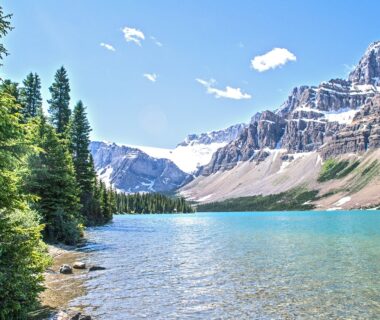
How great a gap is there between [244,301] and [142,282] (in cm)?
938

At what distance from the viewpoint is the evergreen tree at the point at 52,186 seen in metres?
50.1

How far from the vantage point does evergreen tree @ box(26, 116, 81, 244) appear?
164ft

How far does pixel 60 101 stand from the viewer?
8975 centimetres

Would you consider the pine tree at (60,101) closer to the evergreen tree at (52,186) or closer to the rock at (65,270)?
the evergreen tree at (52,186)

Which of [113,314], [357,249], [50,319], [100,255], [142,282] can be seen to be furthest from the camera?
[357,249]

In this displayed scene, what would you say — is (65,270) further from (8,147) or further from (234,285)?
(8,147)

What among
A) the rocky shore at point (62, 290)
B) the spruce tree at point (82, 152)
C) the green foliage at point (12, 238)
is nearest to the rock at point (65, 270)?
the rocky shore at point (62, 290)

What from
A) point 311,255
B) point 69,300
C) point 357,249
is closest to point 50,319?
point 69,300

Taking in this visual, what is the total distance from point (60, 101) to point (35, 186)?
4323cm

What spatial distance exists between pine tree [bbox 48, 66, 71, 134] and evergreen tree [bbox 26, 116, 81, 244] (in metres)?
37.3

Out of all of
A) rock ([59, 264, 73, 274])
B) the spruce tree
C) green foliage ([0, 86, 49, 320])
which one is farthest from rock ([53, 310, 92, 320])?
the spruce tree

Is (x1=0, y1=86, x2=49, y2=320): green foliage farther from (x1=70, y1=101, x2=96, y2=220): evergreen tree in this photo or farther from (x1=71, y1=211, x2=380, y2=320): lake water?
(x1=70, y1=101, x2=96, y2=220): evergreen tree

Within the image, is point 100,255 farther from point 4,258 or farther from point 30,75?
point 30,75

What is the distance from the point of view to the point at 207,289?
30.5 metres
